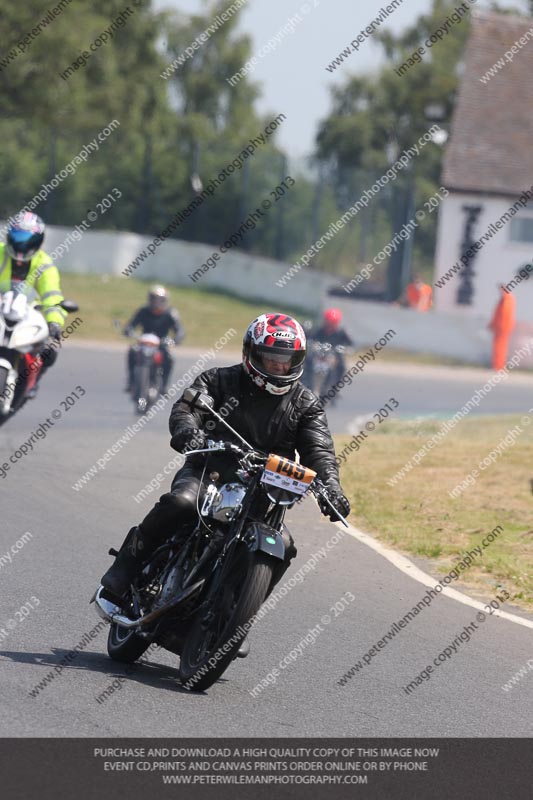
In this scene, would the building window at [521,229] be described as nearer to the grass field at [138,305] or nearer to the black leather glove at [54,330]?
the grass field at [138,305]

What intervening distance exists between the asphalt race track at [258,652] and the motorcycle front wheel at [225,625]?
11 centimetres

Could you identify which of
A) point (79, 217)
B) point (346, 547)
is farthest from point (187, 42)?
point (346, 547)

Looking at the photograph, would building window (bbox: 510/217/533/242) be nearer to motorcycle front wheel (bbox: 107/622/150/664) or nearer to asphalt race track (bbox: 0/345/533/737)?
asphalt race track (bbox: 0/345/533/737)

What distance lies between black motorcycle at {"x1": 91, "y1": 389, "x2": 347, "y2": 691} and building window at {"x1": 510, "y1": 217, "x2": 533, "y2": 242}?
3428cm

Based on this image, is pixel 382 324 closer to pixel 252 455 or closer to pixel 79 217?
pixel 79 217

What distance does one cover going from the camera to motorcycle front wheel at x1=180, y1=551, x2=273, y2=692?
607 centimetres

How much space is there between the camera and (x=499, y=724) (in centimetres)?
624

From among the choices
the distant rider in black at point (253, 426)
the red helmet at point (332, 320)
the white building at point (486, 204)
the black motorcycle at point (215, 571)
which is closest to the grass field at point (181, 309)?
the white building at point (486, 204)

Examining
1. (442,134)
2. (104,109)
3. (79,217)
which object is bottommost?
(79,217)

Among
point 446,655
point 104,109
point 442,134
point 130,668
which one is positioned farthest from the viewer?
point 104,109
